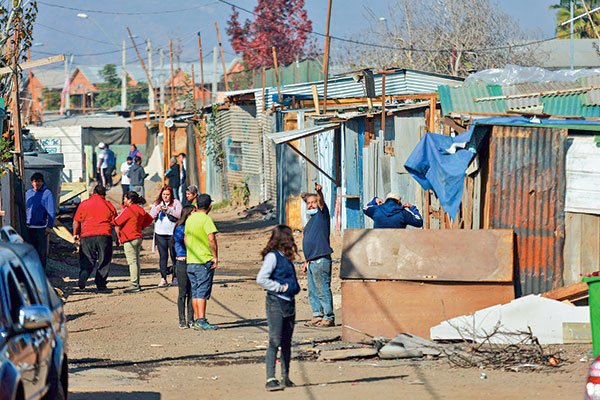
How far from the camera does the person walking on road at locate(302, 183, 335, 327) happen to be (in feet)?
45.8

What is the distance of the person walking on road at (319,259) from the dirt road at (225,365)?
28cm

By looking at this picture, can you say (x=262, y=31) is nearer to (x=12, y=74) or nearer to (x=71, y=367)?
(x=12, y=74)

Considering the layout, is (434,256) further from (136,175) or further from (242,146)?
(242,146)

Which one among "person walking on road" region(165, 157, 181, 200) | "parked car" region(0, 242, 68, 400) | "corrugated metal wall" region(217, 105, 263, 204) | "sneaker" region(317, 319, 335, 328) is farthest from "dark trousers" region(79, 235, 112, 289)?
"corrugated metal wall" region(217, 105, 263, 204)

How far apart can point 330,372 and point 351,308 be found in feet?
5.07

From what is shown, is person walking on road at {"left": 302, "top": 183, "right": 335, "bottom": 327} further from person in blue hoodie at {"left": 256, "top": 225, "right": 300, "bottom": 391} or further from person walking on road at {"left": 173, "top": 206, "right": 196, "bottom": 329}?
person in blue hoodie at {"left": 256, "top": 225, "right": 300, "bottom": 391}

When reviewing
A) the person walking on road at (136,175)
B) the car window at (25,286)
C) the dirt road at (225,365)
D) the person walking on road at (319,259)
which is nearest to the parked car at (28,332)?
the car window at (25,286)

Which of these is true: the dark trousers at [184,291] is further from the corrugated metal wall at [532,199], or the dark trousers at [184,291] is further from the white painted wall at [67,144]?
the white painted wall at [67,144]

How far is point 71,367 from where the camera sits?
11.3 m

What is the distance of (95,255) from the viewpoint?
17344mm

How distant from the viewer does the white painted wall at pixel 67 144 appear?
130ft

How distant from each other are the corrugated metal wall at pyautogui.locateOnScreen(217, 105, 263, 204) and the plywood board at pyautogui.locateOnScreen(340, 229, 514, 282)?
Result: 66.5 ft

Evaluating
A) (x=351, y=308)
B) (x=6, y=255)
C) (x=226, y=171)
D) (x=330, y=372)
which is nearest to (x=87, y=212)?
(x=351, y=308)

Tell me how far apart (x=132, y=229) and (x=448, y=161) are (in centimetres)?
544
